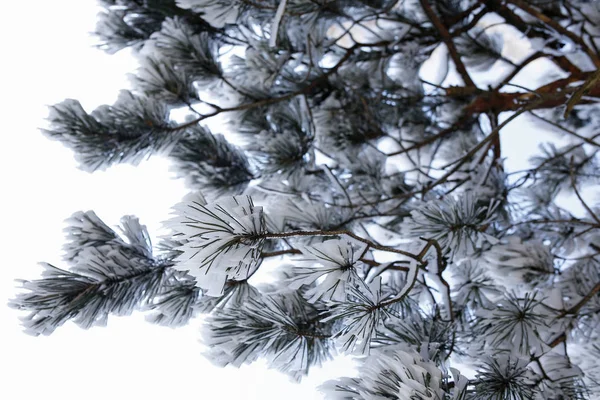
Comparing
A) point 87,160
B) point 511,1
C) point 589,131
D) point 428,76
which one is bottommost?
point 87,160

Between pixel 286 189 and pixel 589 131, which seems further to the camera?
pixel 589 131

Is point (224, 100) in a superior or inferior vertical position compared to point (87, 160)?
superior

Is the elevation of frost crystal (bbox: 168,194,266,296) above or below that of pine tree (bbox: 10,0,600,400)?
below

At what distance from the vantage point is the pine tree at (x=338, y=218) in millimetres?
348

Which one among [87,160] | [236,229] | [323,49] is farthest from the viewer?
[323,49]

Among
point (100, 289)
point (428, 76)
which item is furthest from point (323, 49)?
point (428, 76)

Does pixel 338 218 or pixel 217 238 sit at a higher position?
pixel 338 218

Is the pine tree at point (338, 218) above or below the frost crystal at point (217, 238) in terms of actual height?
above

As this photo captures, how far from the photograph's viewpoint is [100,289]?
1.44ft

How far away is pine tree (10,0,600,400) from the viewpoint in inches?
13.7

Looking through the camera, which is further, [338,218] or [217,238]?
[338,218]

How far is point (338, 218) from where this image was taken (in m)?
0.62

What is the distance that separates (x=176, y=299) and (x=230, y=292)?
5 centimetres

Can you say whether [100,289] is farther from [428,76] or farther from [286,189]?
[428,76]
